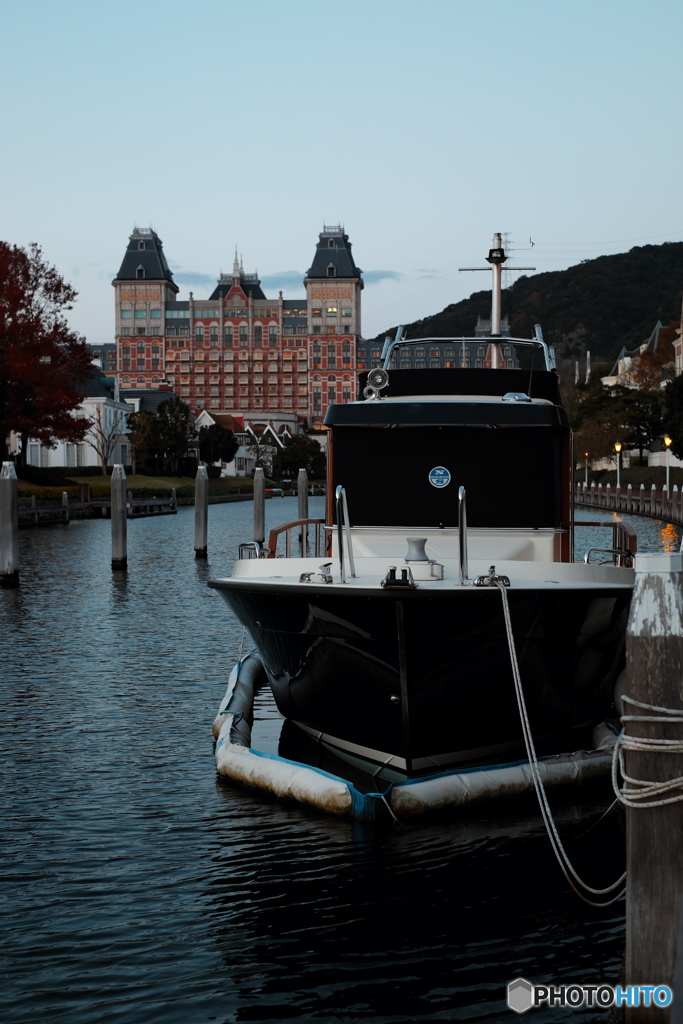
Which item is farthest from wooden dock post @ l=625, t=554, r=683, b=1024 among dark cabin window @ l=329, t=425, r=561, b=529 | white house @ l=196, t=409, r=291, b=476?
white house @ l=196, t=409, r=291, b=476

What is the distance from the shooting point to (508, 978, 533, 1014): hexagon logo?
5281mm

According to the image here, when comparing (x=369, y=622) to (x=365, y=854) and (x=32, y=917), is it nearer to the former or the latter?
(x=365, y=854)

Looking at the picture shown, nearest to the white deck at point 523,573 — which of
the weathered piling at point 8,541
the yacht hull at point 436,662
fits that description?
the yacht hull at point 436,662

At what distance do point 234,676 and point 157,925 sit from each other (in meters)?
5.89

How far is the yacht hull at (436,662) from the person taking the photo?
25.6 ft

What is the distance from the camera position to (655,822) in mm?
4430

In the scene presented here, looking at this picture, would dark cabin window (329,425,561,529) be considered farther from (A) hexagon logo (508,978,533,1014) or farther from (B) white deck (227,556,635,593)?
(A) hexagon logo (508,978,533,1014)

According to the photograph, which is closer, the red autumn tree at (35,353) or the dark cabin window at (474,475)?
the dark cabin window at (474,475)

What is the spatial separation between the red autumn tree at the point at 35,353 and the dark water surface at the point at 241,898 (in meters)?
45.1

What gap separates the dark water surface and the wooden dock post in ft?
3.20

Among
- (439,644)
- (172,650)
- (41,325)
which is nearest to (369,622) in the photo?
(439,644)

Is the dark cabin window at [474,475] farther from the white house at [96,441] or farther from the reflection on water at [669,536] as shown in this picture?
the white house at [96,441]

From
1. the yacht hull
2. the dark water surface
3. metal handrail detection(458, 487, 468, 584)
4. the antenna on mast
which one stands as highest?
the antenna on mast

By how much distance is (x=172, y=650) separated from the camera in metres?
15.6
